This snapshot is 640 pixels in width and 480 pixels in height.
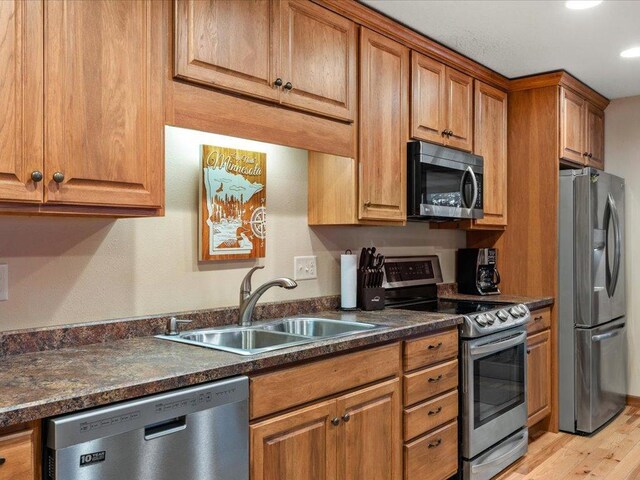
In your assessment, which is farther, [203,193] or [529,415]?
[529,415]

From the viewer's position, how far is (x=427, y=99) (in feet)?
10.3

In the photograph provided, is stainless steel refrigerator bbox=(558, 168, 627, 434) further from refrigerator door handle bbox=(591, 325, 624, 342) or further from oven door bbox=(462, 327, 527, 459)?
oven door bbox=(462, 327, 527, 459)

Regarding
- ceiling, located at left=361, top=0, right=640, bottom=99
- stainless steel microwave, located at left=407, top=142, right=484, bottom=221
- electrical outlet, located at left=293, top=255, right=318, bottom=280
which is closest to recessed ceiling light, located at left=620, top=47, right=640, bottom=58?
ceiling, located at left=361, top=0, right=640, bottom=99

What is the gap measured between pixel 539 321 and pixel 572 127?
1.37 m

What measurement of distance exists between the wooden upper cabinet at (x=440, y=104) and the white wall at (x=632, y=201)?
166 cm

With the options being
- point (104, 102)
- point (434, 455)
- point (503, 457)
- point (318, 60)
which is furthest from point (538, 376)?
point (104, 102)

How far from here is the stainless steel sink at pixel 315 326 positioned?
8.18 ft

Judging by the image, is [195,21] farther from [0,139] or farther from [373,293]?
[373,293]

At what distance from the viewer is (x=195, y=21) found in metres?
1.95

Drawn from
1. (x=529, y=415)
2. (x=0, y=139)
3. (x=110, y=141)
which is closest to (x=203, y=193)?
(x=110, y=141)

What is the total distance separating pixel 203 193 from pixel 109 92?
734 mm

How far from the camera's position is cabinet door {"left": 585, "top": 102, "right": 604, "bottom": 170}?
13.7 feet

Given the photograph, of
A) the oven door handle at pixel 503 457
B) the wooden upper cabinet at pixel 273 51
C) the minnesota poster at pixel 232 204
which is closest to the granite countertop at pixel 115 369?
the minnesota poster at pixel 232 204

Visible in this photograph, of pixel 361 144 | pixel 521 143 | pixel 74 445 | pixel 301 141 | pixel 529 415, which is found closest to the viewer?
pixel 74 445
